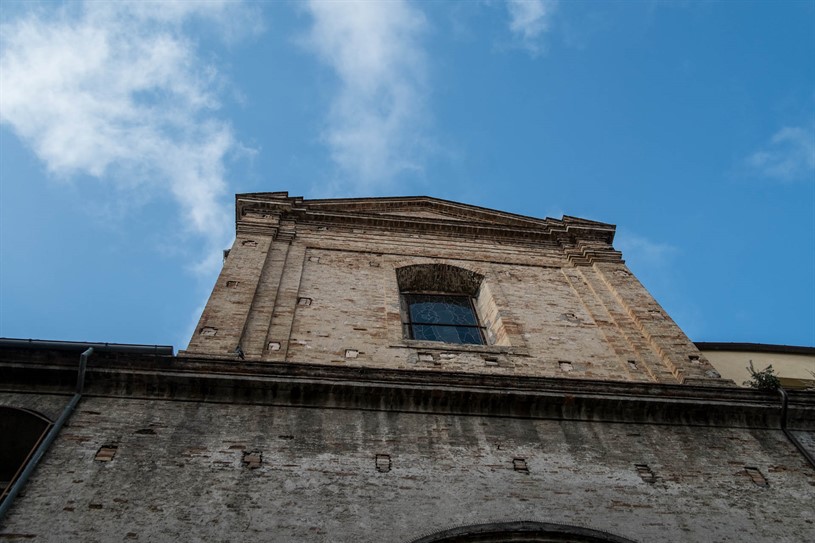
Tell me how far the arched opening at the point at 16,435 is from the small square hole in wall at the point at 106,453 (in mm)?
715

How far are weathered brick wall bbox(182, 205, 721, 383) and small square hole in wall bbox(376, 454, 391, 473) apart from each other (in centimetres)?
254

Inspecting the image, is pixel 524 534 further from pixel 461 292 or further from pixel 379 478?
pixel 461 292

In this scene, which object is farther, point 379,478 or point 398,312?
point 398,312

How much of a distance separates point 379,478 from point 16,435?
167 inches

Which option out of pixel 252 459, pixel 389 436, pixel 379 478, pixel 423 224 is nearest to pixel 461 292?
pixel 423 224

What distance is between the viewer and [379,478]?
738 cm

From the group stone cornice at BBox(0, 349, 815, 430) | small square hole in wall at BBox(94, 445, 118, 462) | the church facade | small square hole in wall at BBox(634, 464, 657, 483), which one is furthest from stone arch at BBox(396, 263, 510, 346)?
small square hole in wall at BBox(94, 445, 118, 462)

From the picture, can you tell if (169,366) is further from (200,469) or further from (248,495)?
(248,495)

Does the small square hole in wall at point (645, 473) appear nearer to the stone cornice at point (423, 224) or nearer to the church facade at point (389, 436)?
the church facade at point (389, 436)

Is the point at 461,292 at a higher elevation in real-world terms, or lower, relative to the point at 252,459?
higher

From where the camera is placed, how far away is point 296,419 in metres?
8.12

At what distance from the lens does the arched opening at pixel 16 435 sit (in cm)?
775

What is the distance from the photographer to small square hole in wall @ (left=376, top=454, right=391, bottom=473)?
7.52 metres

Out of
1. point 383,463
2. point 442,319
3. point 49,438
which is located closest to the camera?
point 49,438
